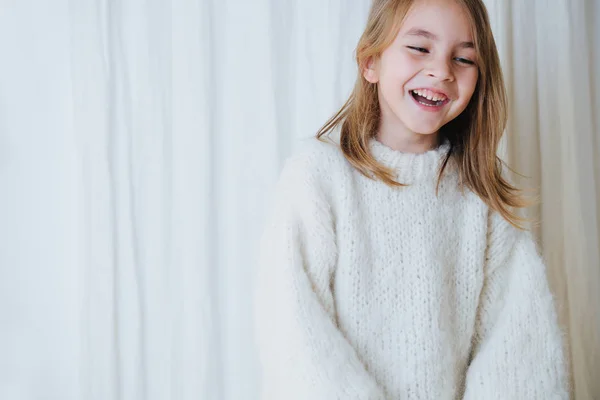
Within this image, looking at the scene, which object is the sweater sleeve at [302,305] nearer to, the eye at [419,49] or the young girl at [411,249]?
the young girl at [411,249]

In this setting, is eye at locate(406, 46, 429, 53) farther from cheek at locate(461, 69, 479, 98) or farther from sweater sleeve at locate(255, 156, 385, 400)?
sweater sleeve at locate(255, 156, 385, 400)

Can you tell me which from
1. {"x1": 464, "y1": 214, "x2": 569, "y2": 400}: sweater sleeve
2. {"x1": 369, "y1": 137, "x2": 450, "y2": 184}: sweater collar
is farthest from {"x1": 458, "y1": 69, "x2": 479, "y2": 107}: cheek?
{"x1": 464, "y1": 214, "x2": 569, "y2": 400}: sweater sleeve

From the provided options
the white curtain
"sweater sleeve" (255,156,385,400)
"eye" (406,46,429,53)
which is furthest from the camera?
the white curtain

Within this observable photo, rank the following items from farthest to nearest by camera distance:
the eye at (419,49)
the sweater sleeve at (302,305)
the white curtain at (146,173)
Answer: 1. the white curtain at (146,173)
2. the eye at (419,49)
3. the sweater sleeve at (302,305)

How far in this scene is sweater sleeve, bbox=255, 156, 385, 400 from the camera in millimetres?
937

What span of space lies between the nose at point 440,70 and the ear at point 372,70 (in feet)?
0.33

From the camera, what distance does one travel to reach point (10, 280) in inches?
47.1

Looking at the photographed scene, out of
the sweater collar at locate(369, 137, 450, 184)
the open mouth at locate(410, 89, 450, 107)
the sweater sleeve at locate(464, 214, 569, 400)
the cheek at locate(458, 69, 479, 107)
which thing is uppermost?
the cheek at locate(458, 69, 479, 107)

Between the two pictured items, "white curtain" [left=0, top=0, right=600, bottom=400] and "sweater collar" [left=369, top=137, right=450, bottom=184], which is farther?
"white curtain" [left=0, top=0, right=600, bottom=400]

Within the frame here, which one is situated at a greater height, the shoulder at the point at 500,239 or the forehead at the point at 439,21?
the forehead at the point at 439,21

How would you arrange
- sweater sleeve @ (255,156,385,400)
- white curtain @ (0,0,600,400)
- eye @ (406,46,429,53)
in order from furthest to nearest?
1. white curtain @ (0,0,600,400)
2. eye @ (406,46,429,53)
3. sweater sleeve @ (255,156,385,400)

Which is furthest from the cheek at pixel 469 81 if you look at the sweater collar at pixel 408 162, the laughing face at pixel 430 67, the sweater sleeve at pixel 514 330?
the sweater sleeve at pixel 514 330

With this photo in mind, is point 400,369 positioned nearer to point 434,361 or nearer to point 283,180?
point 434,361

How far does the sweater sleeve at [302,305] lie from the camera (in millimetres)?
937
